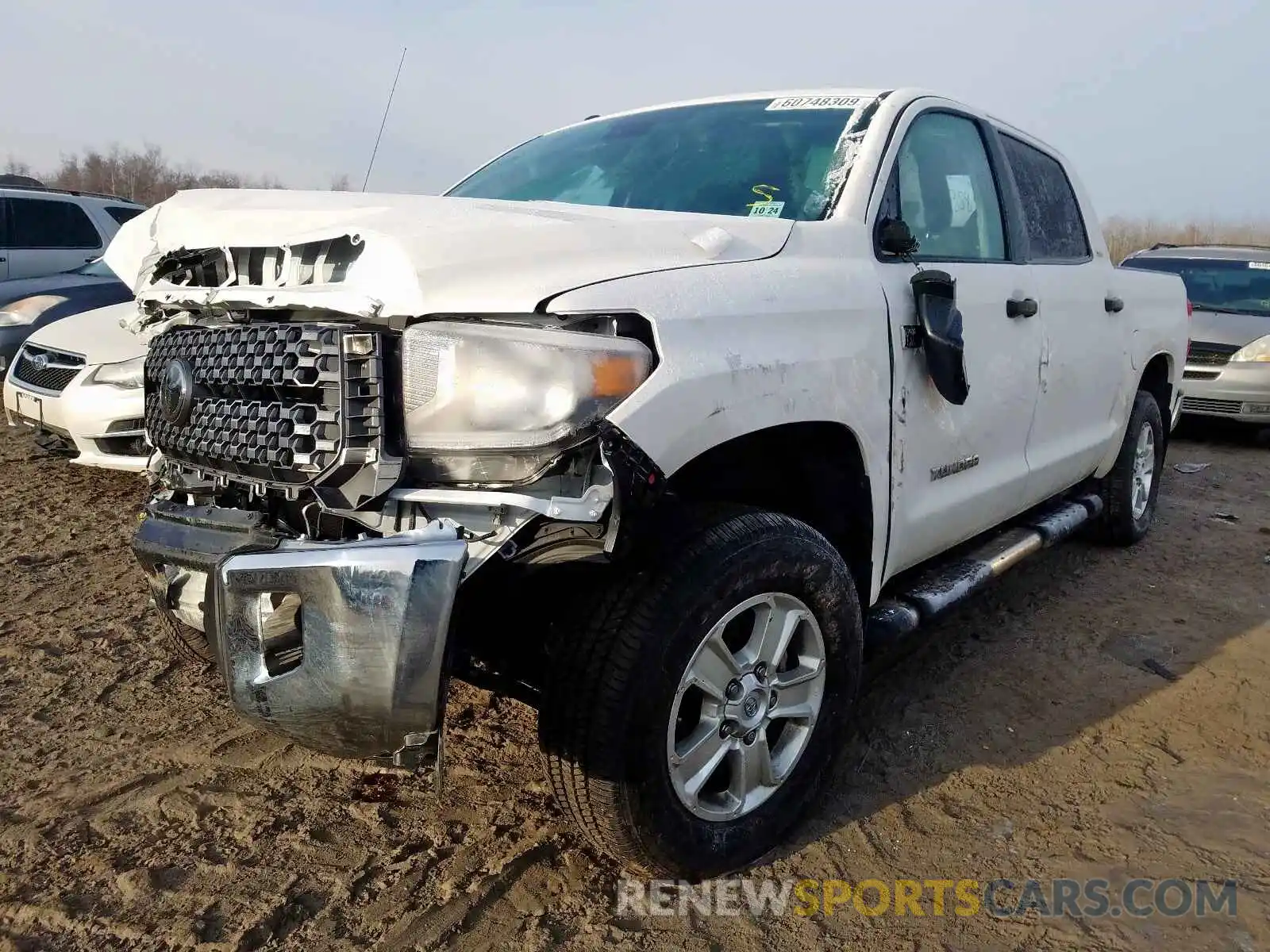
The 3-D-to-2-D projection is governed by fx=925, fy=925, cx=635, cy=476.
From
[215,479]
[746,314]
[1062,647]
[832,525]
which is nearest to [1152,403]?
[1062,647]

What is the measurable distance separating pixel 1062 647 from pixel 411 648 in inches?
116

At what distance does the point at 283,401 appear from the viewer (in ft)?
6.15

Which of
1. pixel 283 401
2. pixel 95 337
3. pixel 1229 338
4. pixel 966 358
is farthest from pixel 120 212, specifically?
pixel 1229 338

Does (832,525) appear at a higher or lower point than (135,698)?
higher

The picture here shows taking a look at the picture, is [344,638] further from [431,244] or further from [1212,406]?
[1212,406]

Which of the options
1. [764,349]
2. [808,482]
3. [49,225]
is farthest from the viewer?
[49,225]

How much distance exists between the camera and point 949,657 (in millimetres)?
3564

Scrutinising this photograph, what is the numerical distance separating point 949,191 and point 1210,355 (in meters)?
6.37

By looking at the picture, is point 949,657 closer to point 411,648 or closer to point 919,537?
point 919,537

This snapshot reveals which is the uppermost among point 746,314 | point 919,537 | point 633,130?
point 633,130

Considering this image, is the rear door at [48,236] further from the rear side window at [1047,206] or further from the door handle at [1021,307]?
the door handle at [1021,307]

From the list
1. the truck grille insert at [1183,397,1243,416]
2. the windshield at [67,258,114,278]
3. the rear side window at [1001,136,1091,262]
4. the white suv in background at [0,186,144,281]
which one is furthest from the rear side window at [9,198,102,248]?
the truck grille insert at [1183,397,1243,416]

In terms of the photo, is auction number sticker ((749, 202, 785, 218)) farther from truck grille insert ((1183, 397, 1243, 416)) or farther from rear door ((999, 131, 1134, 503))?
truck grille insert ((1183, 397, 1243, 416))

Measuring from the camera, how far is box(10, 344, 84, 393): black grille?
5227mm
